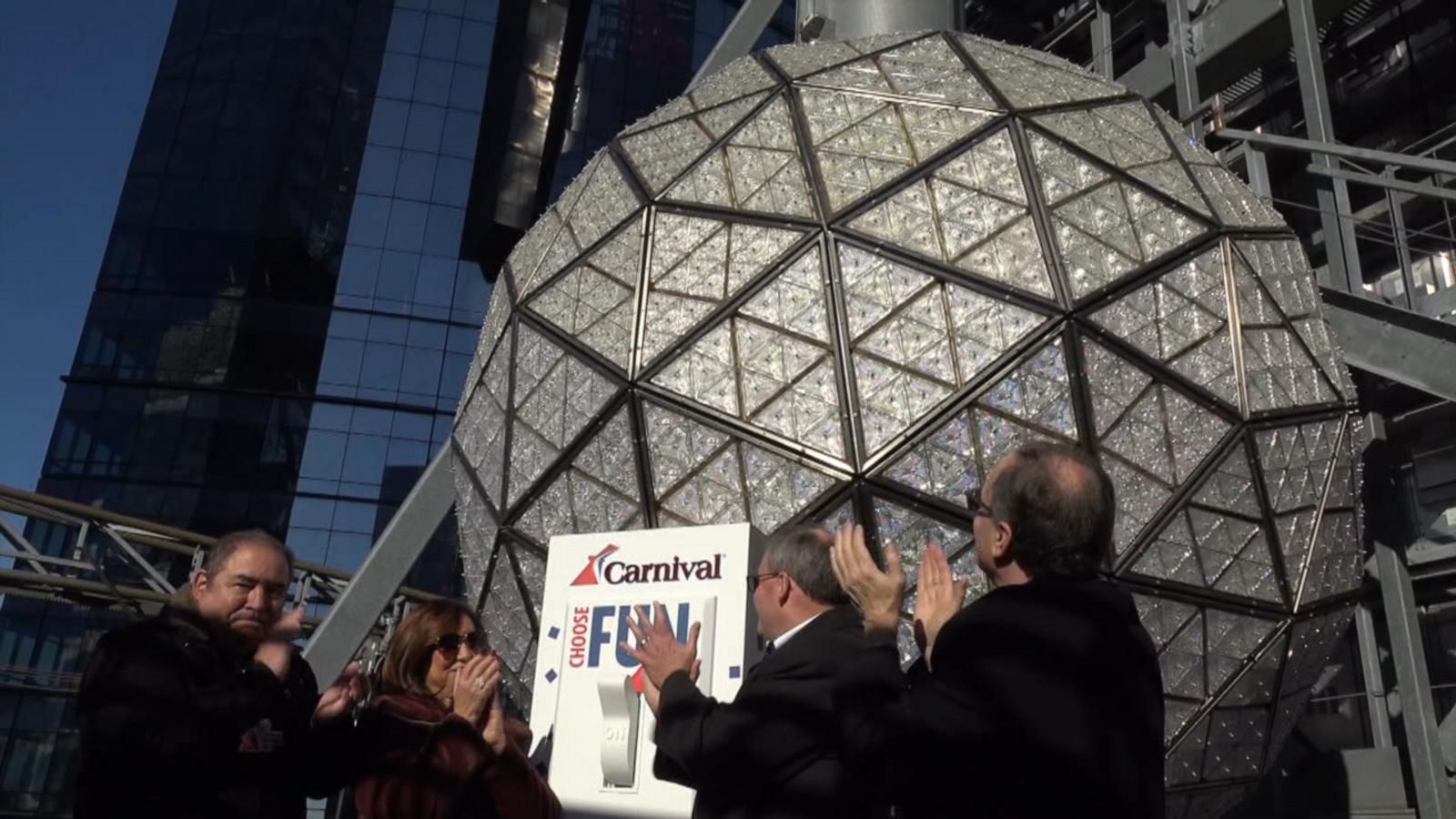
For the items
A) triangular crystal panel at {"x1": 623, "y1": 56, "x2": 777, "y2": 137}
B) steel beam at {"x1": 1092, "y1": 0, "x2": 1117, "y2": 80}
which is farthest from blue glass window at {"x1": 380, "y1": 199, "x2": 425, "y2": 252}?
triangular crystal panel at {"x1": 623, "y1": 56, "x2": 777, "y2": 137}

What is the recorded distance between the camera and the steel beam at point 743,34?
27.6ft

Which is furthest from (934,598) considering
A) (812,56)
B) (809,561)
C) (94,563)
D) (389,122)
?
(389,122)

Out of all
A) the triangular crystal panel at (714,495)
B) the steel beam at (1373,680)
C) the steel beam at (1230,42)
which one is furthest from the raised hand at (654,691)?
the steel beam at (1230,42)

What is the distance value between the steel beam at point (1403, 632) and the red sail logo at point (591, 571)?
755 centimetres

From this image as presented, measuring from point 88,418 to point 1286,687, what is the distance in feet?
109

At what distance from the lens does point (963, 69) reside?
402 centimetres

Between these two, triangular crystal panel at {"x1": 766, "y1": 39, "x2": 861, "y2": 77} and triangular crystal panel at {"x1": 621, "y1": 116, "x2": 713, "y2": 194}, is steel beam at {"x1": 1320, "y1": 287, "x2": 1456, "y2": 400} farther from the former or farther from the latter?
triangular crystal panel at {"x1": 621, "y1": 116, "x2": 713, "y2": 194}

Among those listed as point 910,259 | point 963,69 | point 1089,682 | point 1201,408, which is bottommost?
point 1089,682

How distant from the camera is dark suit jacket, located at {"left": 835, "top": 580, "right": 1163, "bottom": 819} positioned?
168 cm

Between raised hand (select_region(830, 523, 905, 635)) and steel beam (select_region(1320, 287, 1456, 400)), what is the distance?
219 inches

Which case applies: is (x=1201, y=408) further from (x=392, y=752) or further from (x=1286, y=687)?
(x=392, y=752)

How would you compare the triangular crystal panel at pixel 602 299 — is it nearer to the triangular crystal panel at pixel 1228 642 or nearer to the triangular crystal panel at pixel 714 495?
the triangular crystal panel at pixel 714 495

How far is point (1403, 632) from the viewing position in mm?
8938

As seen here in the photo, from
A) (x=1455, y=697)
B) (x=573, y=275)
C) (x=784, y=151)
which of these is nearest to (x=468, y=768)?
(x=573, y=275)
